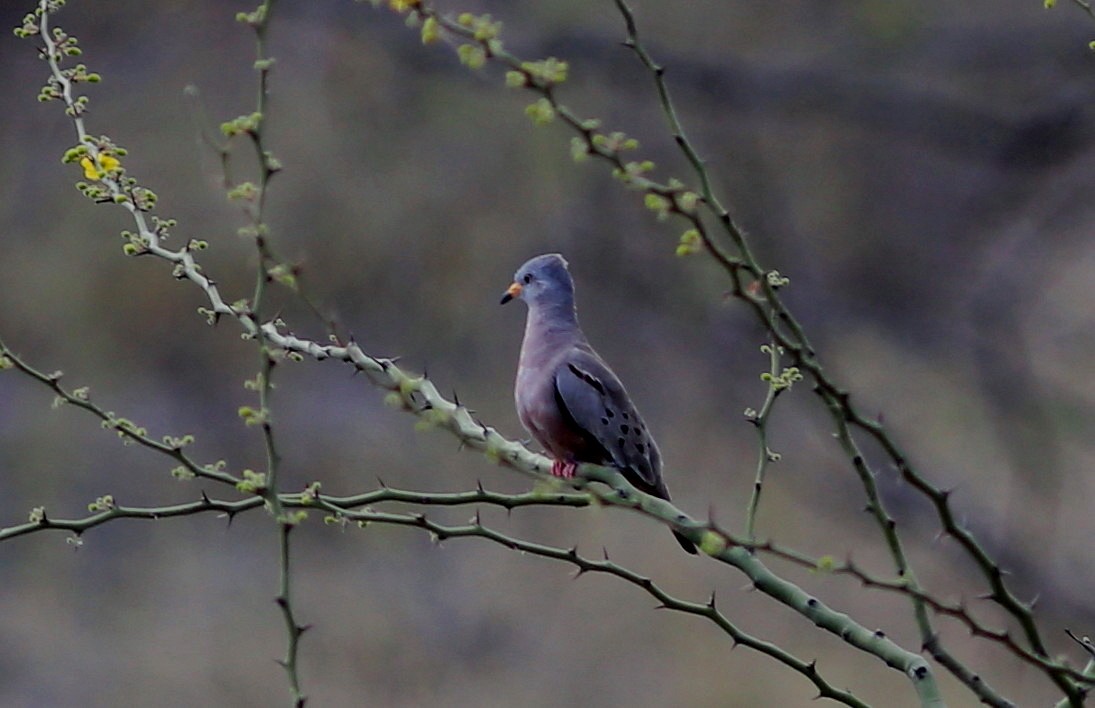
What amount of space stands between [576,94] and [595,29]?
0.91 feet

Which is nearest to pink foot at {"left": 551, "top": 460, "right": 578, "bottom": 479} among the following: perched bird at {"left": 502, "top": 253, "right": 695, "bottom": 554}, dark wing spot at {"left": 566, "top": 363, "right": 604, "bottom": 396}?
perched bird at {"left": 502, "top": 253, "right": 695, "bottom": 554}

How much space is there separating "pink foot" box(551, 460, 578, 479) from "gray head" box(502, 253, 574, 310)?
1.10 ft

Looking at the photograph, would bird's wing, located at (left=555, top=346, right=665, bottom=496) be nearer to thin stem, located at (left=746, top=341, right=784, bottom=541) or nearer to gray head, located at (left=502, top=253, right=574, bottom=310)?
gray head, located at (left=502, top=253, right=574, bottom=310)

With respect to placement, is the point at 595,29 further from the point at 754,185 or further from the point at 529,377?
the point at 529,377

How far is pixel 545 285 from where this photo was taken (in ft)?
7.52

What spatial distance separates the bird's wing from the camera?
202cm

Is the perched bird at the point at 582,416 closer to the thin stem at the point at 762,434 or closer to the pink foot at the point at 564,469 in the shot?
the pink foot at the point at 564,469

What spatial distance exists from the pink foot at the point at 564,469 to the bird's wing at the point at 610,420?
52 mm

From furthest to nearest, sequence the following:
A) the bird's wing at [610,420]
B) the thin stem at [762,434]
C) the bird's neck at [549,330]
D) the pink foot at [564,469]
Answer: the bird's neck at [549,330]
the bird's wing at [610,420]
the pink foot at [564,469]
the thin stem at [762,434]

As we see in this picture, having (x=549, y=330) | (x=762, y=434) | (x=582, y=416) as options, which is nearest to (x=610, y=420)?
(x=582, y=416)

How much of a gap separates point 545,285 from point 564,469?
1.41 feet

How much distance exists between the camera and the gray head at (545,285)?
2.27 meters

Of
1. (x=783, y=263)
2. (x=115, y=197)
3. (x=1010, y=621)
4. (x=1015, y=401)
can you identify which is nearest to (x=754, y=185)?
(x=783, y=263)

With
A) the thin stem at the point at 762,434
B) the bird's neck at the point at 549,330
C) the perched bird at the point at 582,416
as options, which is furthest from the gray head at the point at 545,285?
the thin stem at the point at 762,434
